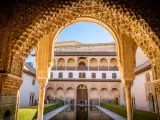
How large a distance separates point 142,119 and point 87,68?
21.6 meters

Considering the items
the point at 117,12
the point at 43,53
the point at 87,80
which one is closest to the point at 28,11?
the point at 117,12

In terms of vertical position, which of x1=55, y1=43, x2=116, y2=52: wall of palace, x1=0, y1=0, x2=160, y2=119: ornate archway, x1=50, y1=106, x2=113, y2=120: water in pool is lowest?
x1=50, y1=106, x2=113, y2=120: water in pool

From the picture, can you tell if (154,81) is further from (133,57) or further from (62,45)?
(62,45)

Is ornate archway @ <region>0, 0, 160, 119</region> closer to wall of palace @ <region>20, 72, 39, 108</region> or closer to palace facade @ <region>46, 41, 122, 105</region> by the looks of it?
wall of palace @ <region>20, 72, 39, 108</region>

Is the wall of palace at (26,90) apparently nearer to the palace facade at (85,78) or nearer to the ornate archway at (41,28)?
the palace facade at (85,78)

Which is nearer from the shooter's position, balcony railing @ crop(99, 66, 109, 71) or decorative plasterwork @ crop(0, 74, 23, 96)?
decorative plasterwork @ crop(0, 74, 23, 96)

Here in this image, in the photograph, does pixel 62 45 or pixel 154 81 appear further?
pixel 62 45

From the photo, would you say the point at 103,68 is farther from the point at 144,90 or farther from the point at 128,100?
the point at 128,100

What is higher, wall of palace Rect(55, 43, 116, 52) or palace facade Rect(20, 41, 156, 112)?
wall of palace Rect(55, 43, 116, 52)

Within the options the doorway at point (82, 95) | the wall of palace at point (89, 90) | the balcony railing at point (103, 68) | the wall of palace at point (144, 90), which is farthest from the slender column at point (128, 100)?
the doorway at point (82, 95)

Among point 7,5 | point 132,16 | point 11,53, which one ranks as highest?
point 7,5

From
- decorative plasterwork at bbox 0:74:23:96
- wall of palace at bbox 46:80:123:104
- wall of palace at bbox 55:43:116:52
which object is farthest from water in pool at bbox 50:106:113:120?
wall of palace at bbox 55:43:116:52

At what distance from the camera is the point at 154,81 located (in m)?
3.85

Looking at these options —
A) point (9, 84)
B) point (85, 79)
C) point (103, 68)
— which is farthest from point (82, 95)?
point (9, 84)
